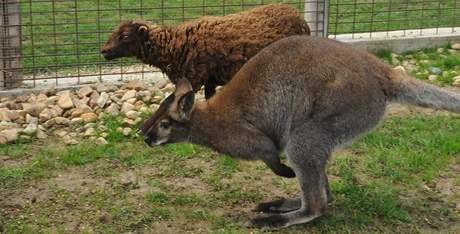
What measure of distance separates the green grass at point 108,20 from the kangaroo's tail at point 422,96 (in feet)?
14.4

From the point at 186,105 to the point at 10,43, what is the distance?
3566 mm

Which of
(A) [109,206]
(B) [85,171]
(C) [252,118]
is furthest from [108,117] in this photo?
(C) [252,118]

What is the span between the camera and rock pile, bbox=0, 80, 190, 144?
737cm

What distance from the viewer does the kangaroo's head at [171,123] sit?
5.66m

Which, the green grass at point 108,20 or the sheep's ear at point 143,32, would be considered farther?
the green grass at point 108,20

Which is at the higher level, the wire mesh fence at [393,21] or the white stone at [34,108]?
the wire mesh fence at [393,21]

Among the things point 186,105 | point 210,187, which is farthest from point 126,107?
point 186,105

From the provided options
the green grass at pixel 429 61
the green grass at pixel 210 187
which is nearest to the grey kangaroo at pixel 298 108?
the green grass at pixel 210 187

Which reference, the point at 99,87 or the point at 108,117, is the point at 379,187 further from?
the point at 99,87

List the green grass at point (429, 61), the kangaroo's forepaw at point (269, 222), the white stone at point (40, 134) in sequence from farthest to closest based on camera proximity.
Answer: the green grass at point (429, 61) → the white stone at point (40, 134) → the kangaroo's forepaw at point (269, 222)

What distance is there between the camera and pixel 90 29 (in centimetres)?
1100

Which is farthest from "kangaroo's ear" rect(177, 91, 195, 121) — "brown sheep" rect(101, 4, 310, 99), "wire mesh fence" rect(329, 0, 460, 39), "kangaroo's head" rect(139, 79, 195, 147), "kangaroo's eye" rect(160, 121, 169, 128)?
"wire mesh fence" rect(329, 0, 460, 39)

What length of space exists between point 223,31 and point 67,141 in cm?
194

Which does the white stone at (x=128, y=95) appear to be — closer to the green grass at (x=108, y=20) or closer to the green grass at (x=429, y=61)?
the green grass at (x=108, y=20)
